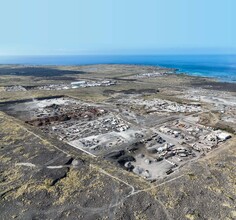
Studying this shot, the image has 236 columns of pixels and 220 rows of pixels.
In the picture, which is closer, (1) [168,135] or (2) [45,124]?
(1) [168,135]

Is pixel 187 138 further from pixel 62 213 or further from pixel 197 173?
pixel 62 213

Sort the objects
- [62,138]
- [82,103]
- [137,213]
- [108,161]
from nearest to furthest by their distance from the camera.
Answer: [137,213] < [108,161] < [62,138] < [82,103]

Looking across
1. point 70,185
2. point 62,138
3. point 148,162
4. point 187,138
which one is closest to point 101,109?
point 62,138

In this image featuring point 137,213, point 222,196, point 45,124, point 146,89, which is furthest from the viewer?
point 146,89

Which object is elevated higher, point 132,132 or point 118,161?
point 132,132

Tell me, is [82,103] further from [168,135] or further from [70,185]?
[70,185]

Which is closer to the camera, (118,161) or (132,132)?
(118,161)

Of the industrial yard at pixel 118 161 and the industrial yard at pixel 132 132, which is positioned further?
the industrial yard at pixel 132 132

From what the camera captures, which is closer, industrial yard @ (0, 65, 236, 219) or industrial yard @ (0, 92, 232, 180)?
industrial yard @ (0, 65, 236, 219)

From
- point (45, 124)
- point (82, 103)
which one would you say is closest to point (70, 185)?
point (45, 124)
